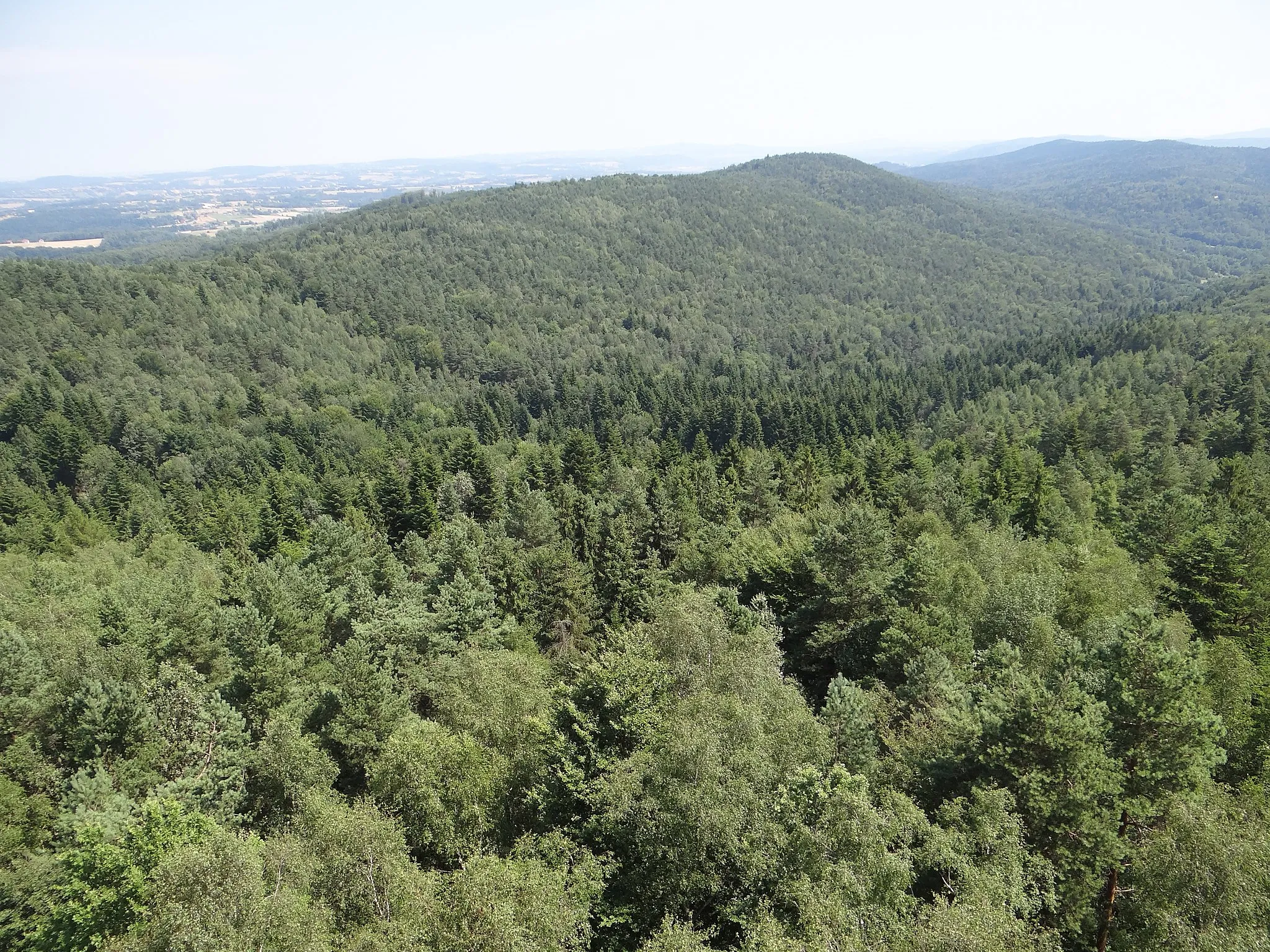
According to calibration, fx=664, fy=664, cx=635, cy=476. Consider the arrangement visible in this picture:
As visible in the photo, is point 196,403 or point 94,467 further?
point 196,403

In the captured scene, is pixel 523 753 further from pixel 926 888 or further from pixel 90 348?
pixel 90 348

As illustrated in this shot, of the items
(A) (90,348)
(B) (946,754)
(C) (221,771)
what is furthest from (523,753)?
(A) (90,348)

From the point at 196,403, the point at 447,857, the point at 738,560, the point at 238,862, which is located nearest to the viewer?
the point at 238,862

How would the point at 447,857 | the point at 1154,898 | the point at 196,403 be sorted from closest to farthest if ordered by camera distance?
the point at 1154,898, the point at 447,857, the point at 196,403

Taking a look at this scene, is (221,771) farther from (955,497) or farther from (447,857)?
(955,497)

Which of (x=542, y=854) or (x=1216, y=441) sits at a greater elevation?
(x=542, y=854)

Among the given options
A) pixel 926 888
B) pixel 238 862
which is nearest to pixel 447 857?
pixel 238 862

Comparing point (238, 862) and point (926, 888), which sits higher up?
point (238, 862)

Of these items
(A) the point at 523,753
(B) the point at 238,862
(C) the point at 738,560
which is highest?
(B) the point at 238,862

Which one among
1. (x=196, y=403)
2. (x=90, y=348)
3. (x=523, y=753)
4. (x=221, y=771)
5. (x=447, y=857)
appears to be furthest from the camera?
(x=90, y=348)
